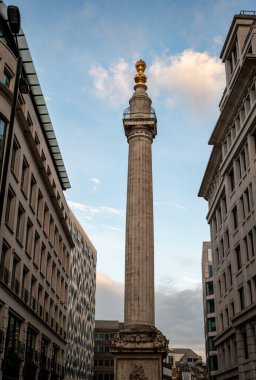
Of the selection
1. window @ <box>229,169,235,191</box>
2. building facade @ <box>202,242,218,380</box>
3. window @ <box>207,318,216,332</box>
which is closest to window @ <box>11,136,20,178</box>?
window @ <box>229,169,235,191</box>

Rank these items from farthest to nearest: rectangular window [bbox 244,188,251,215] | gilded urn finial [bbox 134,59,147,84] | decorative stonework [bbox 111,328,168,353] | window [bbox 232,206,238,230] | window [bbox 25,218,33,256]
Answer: gilded urn finial [bbox 134,59,147,84] < window [bbox 232,206,238,230] < window [bbox 25,218,33,256] < rectangular window [bbox 244,188,251,215] < decorative stonework [bbox 111,328,168,353]

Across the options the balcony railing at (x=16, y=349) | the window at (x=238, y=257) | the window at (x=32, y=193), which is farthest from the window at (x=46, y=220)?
the window at (x=238, y=257)

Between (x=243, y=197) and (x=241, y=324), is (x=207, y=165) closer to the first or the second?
(x=243, y=197)

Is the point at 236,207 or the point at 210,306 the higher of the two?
the point at 236,207

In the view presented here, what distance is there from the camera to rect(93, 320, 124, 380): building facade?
126m

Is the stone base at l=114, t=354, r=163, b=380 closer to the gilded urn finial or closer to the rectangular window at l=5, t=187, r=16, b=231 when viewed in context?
the rectangular window at l=5, t=187, r=16, b=231

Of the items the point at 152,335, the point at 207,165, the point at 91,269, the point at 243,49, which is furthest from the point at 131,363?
the point at 91,269

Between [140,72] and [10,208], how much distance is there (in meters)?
26.6

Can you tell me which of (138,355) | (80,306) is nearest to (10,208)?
(138,355)

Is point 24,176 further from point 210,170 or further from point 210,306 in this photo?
point 210,306

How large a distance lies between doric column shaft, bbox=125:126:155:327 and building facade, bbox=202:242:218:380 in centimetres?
3275

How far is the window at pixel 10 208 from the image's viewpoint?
32.9m

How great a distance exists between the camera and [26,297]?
37031mm

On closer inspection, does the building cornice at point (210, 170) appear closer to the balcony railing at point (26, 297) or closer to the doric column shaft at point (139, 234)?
the doric column shaft at point (139, 234)
